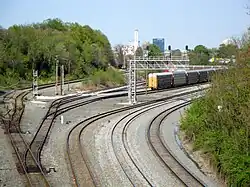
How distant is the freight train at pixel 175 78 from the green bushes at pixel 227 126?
28807 millimetres

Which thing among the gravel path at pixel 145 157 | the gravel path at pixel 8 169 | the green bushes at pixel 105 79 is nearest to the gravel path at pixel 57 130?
the gravel path at pixel 8 169

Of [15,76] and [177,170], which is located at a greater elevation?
[15,76]

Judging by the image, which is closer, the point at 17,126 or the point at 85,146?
the point at 85,146

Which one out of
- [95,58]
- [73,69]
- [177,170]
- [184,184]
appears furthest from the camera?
[95,58]

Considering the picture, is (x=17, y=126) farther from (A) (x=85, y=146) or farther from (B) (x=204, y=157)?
(B) (x=204, y=157)

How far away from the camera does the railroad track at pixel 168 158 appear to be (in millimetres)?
15494

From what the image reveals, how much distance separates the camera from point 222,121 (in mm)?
18672

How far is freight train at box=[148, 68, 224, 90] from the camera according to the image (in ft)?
174

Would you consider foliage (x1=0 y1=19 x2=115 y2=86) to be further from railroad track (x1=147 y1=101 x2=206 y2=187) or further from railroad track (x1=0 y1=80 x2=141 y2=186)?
railroad track (x1=147 y1=101 x2=206 y2=187)

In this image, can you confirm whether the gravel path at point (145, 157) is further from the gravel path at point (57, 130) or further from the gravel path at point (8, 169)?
the gravel path at point (8, 169)

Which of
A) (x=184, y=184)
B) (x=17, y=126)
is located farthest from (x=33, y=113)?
(x=184, y=184)

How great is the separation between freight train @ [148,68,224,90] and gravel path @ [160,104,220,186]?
1880 cm

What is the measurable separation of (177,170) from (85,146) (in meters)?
5.52

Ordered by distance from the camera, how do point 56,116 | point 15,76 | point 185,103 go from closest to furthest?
1. point 56,116
2. point 185,103
3. point 15,76
